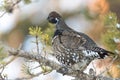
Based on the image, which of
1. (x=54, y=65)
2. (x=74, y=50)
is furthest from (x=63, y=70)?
(x=74, y=50)

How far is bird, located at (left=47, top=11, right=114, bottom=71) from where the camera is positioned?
4577 mm

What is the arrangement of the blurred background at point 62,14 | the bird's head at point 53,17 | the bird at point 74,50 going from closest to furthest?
the bird at point 74,50 < the bird's head at point 53,17 < the blurred background at point 62,14

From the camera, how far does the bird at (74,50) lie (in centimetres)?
458

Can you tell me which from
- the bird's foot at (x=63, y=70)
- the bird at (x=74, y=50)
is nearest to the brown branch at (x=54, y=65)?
the bird's foot at (x=63, y=70)

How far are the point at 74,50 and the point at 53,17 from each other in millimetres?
455

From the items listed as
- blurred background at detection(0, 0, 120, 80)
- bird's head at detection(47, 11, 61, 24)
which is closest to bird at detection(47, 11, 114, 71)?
bird's head at detection(47, 11, 61, 24)

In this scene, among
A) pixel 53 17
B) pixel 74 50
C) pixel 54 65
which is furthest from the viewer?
pixel 53 17

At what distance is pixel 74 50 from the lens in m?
4.64

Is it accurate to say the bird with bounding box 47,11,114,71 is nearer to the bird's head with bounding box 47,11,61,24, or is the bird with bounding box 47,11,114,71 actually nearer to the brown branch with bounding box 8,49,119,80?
the bird's head with bounding box 47,11,61,24

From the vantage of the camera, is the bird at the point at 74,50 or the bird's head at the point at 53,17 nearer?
the bird at the point at 74,50

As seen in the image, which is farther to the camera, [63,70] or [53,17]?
[53,17]

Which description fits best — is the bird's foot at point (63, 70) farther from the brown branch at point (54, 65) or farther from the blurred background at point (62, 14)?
the blurred background at point (62, 14)

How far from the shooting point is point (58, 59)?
4.66 m

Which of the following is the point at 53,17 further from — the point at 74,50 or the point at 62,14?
the point at 62,14
